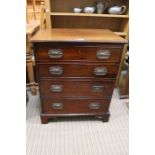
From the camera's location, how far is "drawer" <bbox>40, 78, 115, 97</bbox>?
4.51 feet

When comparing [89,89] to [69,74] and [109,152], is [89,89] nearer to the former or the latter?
[69,74]

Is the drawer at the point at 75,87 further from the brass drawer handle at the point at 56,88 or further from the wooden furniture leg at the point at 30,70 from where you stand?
the wooden furniture leg at the point at 30,70

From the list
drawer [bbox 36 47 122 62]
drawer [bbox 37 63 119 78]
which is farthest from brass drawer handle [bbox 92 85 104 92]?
drawer [bbox 36 47 122 62]

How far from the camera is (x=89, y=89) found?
4.68ft

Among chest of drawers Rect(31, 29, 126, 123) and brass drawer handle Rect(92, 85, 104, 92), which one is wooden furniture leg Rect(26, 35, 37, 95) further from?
brass drawer handle Rect(92, 85, 104, 92)

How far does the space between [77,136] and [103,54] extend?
0.81 meters

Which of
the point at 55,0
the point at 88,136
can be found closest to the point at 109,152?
the point at 88,136

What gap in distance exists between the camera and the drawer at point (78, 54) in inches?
48.1

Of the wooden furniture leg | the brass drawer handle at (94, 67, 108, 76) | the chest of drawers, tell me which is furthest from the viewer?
Result: the wooden furniture leg

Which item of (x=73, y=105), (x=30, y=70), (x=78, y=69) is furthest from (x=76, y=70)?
(x=30, y=70)

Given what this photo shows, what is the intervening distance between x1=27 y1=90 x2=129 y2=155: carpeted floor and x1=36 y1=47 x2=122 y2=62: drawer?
72 centimetres

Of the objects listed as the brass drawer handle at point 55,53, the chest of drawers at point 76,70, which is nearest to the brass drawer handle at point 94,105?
the chest of drawers at point 76,70

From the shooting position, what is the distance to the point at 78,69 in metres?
1.32
